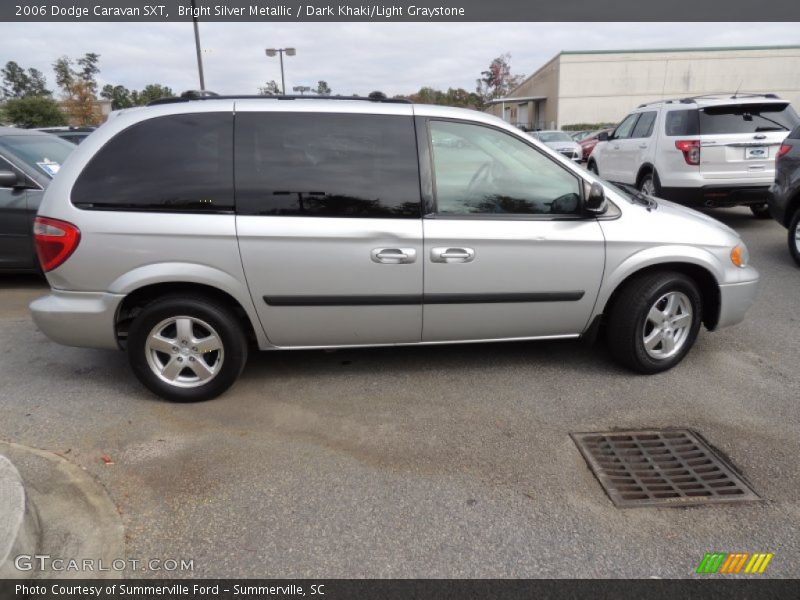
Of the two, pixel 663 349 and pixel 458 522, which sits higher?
pixel 663 349

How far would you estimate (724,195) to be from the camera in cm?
793

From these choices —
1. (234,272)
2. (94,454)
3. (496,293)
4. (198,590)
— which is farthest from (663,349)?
(94,454)

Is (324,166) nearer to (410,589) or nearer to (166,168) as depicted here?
(166,168)

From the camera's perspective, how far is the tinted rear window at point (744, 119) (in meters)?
7.90

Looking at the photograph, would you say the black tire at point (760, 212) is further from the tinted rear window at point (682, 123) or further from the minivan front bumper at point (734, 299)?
the minivan front bumper at point (734, 299)

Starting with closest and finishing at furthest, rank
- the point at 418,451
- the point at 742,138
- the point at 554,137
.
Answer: the point at 418,451, the point at 742,138, the point at 554,137

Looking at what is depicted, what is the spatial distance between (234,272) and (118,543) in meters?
1.59

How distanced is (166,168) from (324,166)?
0.94 meters

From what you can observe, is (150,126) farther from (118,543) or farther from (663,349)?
(663,349)

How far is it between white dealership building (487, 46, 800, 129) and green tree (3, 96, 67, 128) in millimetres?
30689

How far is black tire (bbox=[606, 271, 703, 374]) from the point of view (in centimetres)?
384

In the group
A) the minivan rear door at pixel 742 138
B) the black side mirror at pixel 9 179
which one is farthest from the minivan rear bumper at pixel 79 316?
the minivan rear door at pixel 742 138

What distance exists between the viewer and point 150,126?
11.5ft

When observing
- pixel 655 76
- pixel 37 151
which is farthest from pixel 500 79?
pixel 37 151
